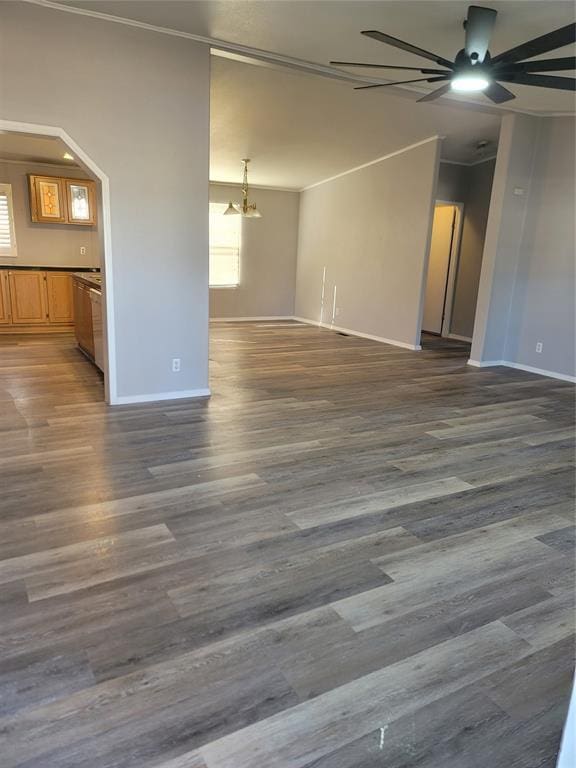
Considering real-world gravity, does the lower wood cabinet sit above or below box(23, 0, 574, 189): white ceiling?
below

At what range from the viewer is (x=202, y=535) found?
7.19 feet

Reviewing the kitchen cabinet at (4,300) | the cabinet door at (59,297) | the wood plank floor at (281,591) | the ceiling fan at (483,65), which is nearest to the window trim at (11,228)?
the kitchen cabinet at (4,300)

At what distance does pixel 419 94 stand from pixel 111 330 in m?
3.71

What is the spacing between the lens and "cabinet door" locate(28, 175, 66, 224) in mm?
7375

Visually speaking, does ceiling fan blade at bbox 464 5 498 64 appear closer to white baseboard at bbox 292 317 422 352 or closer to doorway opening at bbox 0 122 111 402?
white baseboard at bbox 292 317 422 352

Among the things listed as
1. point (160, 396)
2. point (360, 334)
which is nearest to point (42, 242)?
point (160, 396)

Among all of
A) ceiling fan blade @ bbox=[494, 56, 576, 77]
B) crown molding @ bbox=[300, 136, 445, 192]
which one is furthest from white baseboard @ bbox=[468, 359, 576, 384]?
ceiling fan blade @ bbox=[494, 56, 576, 77]

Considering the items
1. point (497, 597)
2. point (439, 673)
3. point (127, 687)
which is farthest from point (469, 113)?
point (127, 687)

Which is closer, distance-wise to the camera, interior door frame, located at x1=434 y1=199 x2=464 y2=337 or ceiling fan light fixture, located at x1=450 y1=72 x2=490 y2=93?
ceiling fan light fixture, located at x1=450 y1=72 x2=490 y2=93

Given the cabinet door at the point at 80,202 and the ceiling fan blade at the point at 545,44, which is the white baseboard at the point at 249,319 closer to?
the cabinet door at the point at 80,202

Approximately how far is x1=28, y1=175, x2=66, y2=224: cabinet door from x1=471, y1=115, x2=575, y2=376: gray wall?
6286 mm

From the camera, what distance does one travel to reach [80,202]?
773cm

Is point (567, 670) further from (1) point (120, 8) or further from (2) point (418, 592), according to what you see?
(1) point (120, 8)

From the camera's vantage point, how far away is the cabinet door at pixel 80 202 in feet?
25.0
